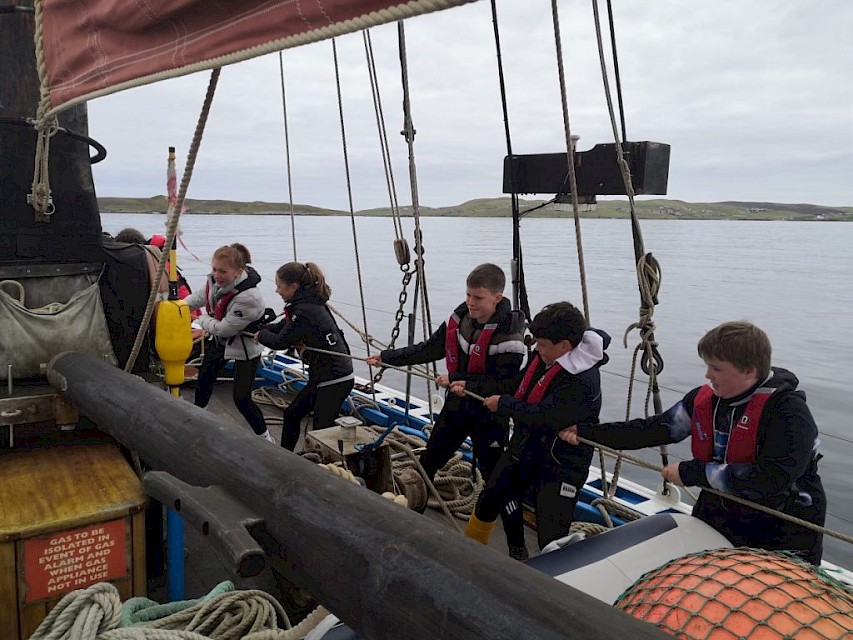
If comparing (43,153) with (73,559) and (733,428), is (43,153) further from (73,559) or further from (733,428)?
(733,428)

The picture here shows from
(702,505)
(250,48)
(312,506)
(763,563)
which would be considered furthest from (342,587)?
(702,505)

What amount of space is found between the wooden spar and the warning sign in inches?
16.4

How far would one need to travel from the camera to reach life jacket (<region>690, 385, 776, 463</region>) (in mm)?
2279

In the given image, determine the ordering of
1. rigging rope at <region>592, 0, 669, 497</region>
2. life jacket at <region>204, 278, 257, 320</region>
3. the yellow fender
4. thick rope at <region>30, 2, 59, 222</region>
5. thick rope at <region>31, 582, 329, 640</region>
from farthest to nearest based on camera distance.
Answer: life jacket at <region>204, 278, 257, 320</region>, the yellow fender, rigging rope at <region>592, 0, 669, 497</region>, thick rope at <region>30, 2, 59, 222</region>, thick rope at <region>31, 582, 329, 640</region>

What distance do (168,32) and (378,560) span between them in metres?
1.38

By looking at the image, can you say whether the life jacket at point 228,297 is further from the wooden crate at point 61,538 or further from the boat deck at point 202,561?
the wooden crate at point 61,538

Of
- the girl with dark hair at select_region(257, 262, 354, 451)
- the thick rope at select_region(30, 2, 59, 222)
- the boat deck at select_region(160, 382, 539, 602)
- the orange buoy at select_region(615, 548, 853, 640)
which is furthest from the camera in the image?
the girl with dark hair at select_region(257, 262, 354, 451)

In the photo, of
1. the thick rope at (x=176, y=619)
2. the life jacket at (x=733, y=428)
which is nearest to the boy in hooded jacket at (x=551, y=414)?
the life jacket at (x=733, y=428)

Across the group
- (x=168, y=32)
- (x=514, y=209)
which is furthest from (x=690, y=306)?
(x=168, y=32)

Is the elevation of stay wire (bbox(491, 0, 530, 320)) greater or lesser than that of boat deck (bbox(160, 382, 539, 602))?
greater

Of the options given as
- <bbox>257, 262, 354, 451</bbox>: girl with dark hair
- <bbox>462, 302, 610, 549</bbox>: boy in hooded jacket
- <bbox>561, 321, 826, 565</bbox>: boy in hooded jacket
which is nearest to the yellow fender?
<bbox>257, 262, 354, 451</bbox>: girl with dark hair

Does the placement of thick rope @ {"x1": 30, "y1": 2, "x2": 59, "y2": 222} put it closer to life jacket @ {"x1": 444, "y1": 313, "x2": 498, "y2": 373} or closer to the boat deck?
the boat deck

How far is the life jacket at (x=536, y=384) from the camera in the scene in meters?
3.04

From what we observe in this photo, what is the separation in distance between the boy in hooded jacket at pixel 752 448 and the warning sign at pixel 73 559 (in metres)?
1.95
